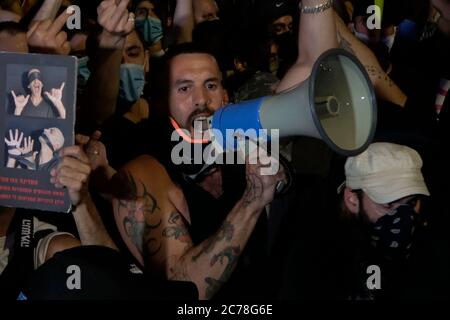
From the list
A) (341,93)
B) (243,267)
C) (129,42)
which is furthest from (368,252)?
(129,42)

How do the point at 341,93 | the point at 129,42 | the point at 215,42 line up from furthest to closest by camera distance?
the point at 215,42, the point at 129,42, the point at 341,93

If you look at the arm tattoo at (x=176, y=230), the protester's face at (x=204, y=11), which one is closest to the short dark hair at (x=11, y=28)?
the arm tattoo at (x=176, y=230)

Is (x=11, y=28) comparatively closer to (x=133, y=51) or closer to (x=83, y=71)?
(x=83, y=71)

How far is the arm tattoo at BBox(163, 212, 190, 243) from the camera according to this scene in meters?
1.85

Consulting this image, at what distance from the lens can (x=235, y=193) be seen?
6.54 feet

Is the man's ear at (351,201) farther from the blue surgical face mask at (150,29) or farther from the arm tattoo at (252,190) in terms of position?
the blue surgical face mask at (150,29)

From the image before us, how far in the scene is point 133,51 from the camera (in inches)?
86.8

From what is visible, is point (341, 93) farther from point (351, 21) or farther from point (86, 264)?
point (351, 21)

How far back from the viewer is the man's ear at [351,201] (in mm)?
1920

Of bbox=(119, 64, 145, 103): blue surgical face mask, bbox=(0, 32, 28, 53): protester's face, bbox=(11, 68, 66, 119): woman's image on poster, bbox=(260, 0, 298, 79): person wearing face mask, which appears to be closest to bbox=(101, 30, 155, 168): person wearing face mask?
bbox=(119, 64, 145, 103): blue surgical face mask

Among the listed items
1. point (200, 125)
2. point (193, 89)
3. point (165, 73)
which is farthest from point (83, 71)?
point (200, 125)

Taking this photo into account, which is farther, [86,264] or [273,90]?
[273,90]

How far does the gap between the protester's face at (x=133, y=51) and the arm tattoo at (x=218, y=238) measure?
75 centimetres
